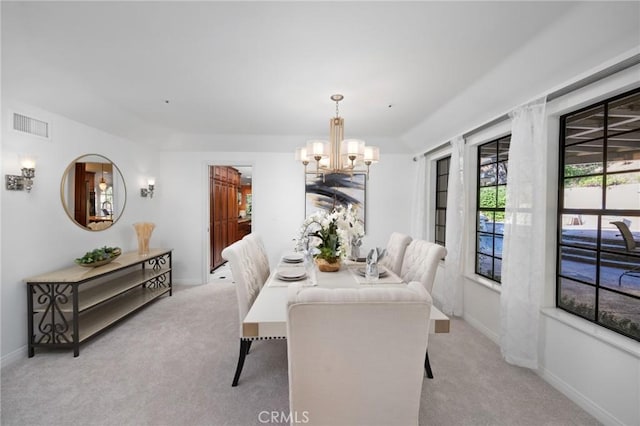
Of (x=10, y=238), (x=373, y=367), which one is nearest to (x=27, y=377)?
(x=10, y=238)

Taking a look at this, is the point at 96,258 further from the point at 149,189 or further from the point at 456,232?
the point at 456,232

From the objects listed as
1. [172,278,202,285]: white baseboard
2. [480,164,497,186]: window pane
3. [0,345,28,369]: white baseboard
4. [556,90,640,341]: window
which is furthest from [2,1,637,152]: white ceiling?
[172,278,202,285]: white baseboard

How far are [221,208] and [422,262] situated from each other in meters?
4.38

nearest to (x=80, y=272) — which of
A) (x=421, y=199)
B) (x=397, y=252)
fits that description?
(x=397, y=252)

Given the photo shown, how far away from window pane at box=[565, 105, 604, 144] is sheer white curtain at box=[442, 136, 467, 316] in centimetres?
102

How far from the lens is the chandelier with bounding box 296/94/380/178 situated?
2.26m

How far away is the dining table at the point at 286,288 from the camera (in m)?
1.33

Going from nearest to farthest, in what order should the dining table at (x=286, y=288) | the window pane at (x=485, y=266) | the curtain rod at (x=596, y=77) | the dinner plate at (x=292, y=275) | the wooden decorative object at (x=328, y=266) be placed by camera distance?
1. the dining table at (x=286, y=288)
2. the curtain rod at (x=596, y=77)
3. the dinner plate at (x=292, y=275)
4. the wooden decorative object at (x=328, y=266)
5. the window pane at (x=485, y=266)

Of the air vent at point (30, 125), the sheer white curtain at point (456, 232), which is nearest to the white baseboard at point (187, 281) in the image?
the air vent at point (30, 125)

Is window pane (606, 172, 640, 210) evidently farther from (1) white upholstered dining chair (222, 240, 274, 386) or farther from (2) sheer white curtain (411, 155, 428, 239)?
(1) white upholstered dining chair (222, 240, 274, 386)

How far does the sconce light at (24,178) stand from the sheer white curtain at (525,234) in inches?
168

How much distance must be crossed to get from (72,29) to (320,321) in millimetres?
2418

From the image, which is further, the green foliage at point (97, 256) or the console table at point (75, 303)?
the green foliage at point (97, 256)

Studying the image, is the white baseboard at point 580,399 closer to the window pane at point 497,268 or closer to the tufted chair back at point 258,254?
the window pane at point 497,268
